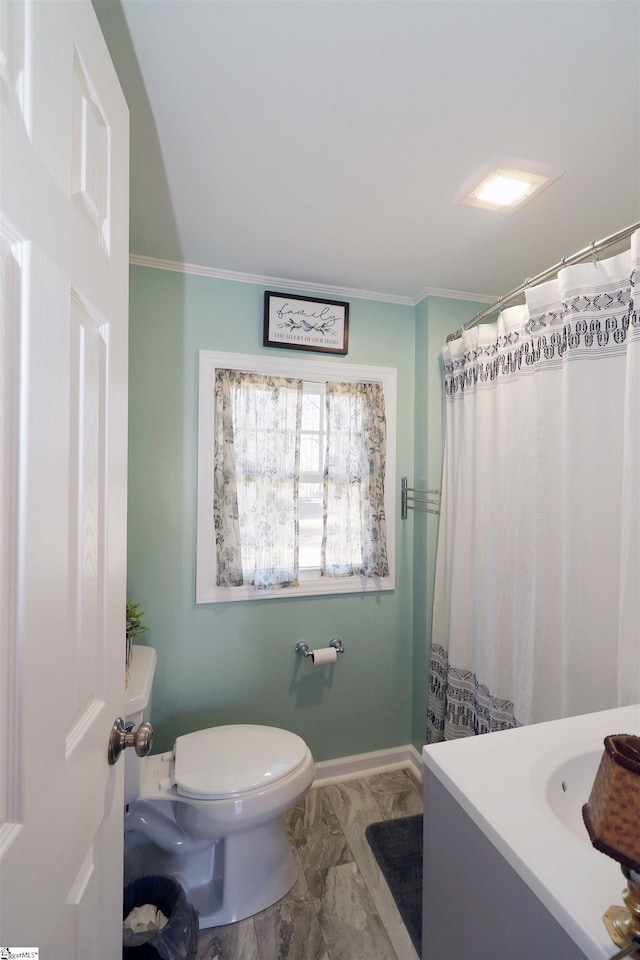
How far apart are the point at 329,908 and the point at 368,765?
781 millimetres

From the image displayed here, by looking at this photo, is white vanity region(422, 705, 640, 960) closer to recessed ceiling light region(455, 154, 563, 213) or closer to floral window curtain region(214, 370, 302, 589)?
floral window curtain region(214, 370, 302, 589)

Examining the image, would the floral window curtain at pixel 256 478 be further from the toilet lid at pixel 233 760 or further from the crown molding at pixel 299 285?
the toilet lid at pixel 233 760

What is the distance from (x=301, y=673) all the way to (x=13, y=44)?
7.32 ft

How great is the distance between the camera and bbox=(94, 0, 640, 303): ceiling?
929 mm

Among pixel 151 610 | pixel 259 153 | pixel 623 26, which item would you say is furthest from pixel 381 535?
pixel 623 26

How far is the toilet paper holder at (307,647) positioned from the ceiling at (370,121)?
1.80m

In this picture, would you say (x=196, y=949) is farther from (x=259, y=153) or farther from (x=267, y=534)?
(x=259, y=153)

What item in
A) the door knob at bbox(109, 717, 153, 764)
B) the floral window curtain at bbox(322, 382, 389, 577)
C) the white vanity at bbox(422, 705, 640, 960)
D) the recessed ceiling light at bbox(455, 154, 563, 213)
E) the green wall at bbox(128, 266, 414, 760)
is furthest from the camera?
the floral window curtain at bbox(322, 382, 389, 577)

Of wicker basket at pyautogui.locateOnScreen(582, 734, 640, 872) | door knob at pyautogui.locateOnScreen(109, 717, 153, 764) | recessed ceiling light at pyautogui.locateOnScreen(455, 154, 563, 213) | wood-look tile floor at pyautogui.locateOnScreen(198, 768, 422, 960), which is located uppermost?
recessed ceiling light at pyautogui.locateOnScreen(455, 154, 563, 213)

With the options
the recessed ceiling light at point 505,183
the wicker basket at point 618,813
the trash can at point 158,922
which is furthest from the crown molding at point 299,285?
the trash can at point 158,922

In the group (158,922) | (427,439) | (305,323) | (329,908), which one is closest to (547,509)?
(427,439)

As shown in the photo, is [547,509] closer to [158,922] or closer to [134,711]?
[134,711]

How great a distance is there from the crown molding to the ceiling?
8cm

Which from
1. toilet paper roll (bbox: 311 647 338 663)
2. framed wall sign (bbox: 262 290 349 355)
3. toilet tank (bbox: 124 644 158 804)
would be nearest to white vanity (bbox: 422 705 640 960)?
toilet tank (bbox: 124 644 158 804)
